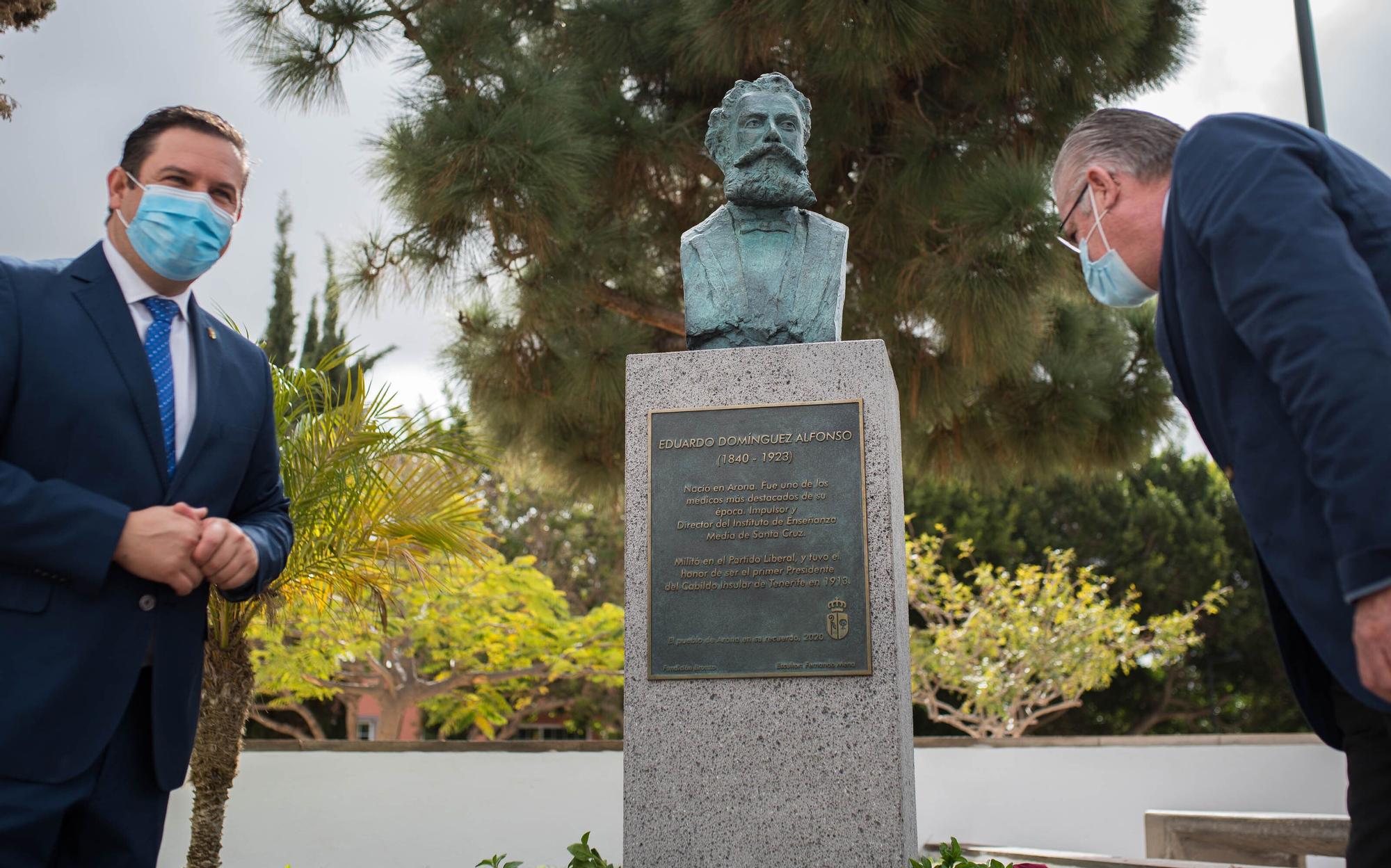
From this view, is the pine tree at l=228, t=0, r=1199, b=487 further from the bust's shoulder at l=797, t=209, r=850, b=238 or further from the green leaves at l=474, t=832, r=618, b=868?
the green leaves at l=474, t=832, r=618, b=868

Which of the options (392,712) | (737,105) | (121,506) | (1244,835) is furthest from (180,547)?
(392,712)

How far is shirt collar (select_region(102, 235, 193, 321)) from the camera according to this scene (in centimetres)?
211

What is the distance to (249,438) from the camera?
7.17ft

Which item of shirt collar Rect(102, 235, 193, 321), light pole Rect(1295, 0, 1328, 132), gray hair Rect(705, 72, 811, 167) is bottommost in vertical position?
shirt collar Rect(102, 235, 193, 321)

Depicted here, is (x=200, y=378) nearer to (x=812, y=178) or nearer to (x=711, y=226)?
(x=711, y=226)

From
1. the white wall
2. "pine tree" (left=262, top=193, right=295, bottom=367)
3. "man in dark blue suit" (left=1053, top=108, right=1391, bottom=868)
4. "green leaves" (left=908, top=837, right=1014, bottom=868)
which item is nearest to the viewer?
"man in dark blue suit" (left=1053, top=108, right=1391, bottom=868)

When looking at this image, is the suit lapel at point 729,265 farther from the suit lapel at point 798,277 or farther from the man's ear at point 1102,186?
the man's ear at point 1102,186

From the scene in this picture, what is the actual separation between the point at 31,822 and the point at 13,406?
2.20ft

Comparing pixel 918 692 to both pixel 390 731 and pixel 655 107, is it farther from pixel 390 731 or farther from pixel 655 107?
pixel 655 107

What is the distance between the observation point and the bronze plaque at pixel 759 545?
11.4 feet

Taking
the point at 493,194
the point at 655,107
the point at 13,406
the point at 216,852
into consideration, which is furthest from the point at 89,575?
the point at 655,107

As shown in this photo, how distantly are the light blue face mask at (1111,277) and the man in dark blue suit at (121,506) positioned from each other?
1.66m

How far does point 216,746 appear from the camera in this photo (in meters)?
Result: 5.03

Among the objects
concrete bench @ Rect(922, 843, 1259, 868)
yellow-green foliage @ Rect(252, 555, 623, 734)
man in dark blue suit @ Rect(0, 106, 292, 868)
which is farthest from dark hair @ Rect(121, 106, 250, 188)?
yellow-green foliage @ Rect(252, 555, 623, 734)
